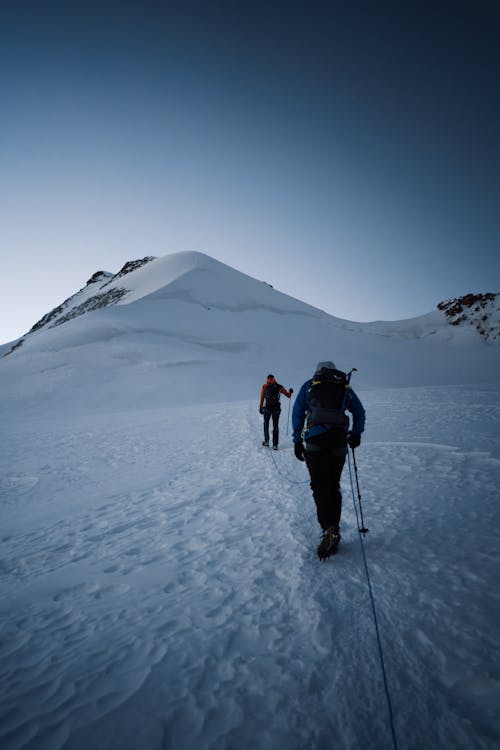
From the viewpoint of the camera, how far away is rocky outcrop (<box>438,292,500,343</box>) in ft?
141

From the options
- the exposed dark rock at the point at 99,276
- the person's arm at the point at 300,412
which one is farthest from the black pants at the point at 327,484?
the exposed dark rock at the point at 99,276

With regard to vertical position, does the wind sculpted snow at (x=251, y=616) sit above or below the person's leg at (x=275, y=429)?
below

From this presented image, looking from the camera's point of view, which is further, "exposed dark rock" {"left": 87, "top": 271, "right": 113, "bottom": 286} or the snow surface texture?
"exposed dark rock" {"left": 87, "top": 271, "right": 113, "bottom": 286}

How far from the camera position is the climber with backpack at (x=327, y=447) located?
3930mm

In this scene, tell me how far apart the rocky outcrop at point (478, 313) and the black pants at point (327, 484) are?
48.4 metres

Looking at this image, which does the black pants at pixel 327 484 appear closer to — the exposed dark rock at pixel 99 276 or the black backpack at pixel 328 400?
the black backpack at pixel 328 400

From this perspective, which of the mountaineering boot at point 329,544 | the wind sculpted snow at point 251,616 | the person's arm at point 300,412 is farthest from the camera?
the person's arm at point 300,412

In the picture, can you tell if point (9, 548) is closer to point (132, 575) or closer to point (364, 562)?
point (132, 575)

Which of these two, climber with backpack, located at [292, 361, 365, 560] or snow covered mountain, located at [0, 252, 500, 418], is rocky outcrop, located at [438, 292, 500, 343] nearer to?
snow covered mountain, located at [0, 252, 500, 418]

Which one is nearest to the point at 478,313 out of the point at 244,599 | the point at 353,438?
the point at 353,438

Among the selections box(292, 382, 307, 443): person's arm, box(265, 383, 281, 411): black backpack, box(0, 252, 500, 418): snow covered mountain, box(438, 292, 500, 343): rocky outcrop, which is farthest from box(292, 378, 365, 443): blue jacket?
box(438, 292, 500, 343): rocky outcrop

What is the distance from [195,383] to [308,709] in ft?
78.8

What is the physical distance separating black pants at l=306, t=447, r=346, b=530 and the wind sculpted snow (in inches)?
19.3

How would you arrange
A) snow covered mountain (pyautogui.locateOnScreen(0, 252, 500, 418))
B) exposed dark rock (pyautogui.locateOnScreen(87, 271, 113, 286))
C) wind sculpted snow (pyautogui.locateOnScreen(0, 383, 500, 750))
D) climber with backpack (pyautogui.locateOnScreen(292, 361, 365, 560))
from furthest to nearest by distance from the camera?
exposed dark rock (pyautogui.locateOnScreen(87, 271, 113, 286))
snow covered mountain (pyautogui.locateOnScreen(0, 252, 500, 418))
climber with backpack (pyautogui.locateOnScreen(292, 361, 365, 560))
wind sculpted snow (pyautogui.locateOnScreen(0, 383, 500, 750))
